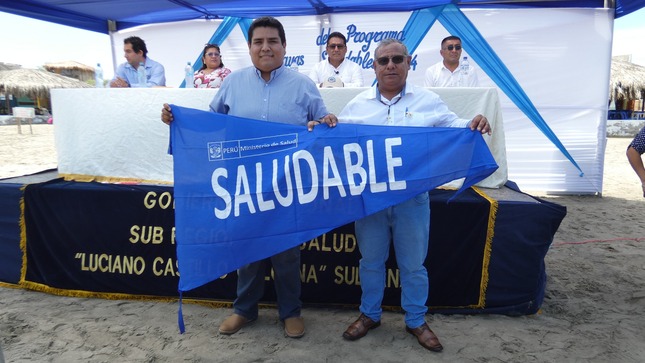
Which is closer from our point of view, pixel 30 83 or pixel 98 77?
pixel 98 77

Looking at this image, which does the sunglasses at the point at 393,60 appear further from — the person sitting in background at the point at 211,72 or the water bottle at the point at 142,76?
the water bottle at the point at 142,76

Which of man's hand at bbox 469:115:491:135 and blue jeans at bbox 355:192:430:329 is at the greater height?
man's hand at bbox 469:115:491:135

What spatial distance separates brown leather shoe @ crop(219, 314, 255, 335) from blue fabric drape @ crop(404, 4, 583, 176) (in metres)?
5.04

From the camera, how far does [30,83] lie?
1981 cm

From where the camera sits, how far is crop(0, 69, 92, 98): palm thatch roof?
19.7 meters

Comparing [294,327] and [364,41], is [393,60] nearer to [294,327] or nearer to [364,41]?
[294,327]

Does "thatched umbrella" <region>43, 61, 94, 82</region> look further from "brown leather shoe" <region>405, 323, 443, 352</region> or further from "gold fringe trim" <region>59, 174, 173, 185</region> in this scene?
"brown leather shoe" <region>405, 323, 443, 352</region>

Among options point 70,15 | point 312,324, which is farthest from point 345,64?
point 70,15

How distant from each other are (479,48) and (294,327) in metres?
5.22

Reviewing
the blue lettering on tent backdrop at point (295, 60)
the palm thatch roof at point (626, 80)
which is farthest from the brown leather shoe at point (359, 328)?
the palm thatch roof at point (626, 80)

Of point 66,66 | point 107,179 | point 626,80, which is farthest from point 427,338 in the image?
point 66,66

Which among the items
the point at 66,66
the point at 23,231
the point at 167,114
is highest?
the point at 66,66

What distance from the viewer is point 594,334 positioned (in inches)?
95.7

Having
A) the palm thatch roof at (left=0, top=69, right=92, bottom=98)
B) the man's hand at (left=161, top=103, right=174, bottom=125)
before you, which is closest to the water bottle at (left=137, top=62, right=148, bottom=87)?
the man's hand at (left=161, top=103, right=174, bottom=125)
